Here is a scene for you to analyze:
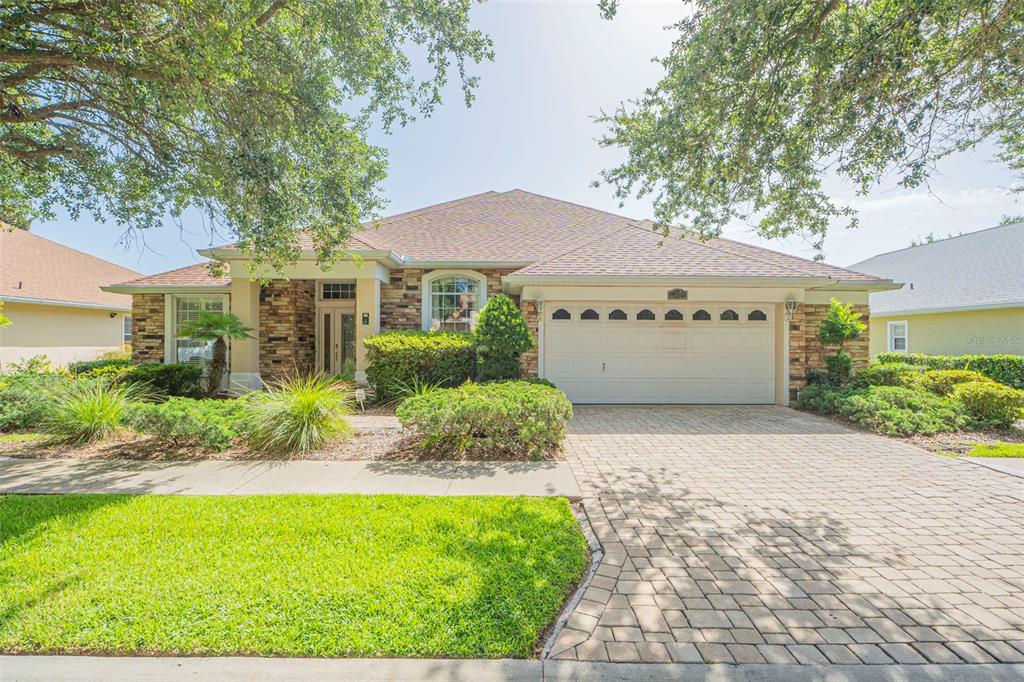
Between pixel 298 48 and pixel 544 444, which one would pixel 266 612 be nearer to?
pixel 544 444

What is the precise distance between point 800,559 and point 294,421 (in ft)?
20.7

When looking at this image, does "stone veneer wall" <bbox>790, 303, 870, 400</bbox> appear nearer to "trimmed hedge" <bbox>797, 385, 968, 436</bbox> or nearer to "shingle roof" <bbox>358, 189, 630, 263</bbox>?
"trimmed hedge" <bbox>797, 385, 968, 436</bbox>

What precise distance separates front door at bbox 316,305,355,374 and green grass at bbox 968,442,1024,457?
1288cm

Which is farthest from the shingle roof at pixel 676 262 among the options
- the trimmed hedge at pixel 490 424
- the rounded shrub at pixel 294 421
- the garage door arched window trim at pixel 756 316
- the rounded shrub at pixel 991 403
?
the rounded shrub at pixel 294 421

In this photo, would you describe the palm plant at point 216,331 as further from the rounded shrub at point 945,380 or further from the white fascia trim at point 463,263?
the rounded shrub at point 945,380

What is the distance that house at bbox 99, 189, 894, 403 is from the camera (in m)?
9.87

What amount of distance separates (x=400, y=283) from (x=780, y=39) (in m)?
9.14

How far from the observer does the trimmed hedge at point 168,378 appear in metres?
9.37

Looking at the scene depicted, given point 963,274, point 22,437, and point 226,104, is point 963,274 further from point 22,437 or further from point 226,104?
point 22,437

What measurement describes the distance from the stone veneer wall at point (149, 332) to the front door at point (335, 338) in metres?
4.23

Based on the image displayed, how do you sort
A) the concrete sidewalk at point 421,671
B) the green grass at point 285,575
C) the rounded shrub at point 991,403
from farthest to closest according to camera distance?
the rounded shrub at point 991,403 < the green grass at point 285,575 < the concrete sidewalk at point 421,671

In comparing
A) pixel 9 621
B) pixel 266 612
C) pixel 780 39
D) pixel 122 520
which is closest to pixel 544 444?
pixel 266 612

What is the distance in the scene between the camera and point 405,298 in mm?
11430

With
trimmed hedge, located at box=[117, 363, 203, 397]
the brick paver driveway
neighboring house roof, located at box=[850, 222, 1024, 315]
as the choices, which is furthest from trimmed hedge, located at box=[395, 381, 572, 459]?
neighboring house roof, located at box=[850, 222, 1024, 315]
